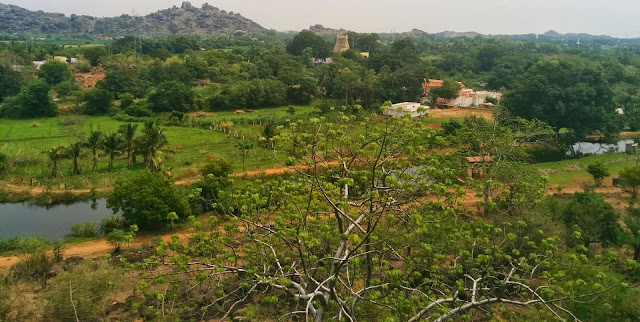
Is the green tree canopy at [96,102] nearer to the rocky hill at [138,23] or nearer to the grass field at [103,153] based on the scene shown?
the grass field at [103,153]

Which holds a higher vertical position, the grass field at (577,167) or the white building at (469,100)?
the white building at (469,100)

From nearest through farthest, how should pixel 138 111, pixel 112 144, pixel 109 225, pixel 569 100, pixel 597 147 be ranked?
pixel 109 225 → pixel 112 144 → pixel 569 100 → pixel 597 147 → pixel 138 111

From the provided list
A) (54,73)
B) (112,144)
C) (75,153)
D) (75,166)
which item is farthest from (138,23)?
(75,153)

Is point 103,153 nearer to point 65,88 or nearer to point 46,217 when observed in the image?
point 46,217

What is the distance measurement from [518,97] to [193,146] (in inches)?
846

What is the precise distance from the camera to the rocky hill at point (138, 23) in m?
134

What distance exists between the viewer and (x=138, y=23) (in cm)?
14362

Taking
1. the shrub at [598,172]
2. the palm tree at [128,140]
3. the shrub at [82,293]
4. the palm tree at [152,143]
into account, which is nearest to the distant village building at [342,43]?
the palm tree at [128,140]

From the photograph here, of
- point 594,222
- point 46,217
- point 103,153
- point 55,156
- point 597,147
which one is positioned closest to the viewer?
point 594,222

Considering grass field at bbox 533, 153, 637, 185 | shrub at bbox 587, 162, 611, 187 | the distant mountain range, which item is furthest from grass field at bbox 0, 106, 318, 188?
the distant mountain range

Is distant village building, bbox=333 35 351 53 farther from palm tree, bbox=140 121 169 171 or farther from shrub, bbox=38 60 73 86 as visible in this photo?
palm tree, bbox=140 121 169 171

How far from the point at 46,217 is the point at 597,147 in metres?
31.7

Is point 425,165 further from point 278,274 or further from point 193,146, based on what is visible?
point 193,146

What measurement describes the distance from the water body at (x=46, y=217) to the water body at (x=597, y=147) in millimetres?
27031
